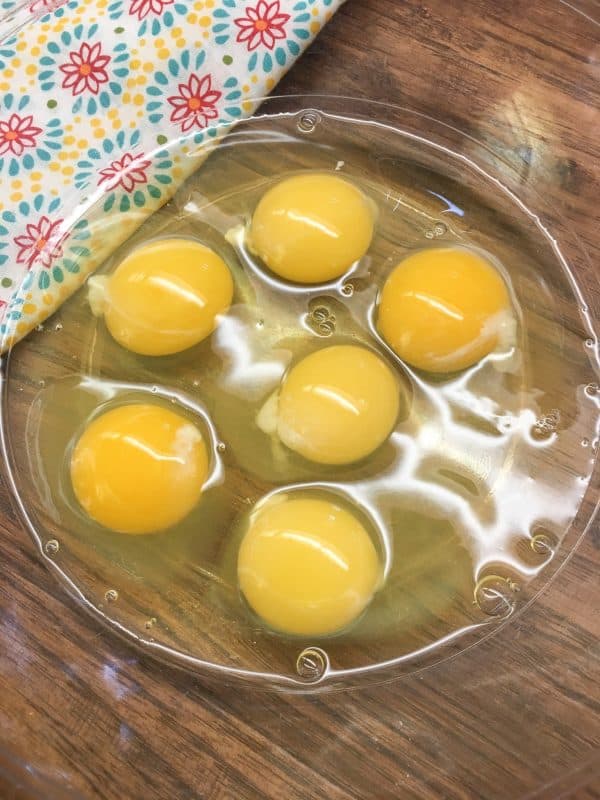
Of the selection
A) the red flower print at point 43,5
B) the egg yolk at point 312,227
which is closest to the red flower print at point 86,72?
the red flower print at point 43,5

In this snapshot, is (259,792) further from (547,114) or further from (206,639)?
(547,114)

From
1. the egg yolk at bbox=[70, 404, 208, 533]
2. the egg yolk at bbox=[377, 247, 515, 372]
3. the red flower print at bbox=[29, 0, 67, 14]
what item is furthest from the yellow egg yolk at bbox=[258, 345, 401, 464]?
the red flower print at bbox=[29, 0, 67, 14]

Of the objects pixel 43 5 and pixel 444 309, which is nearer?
pixel 444 309

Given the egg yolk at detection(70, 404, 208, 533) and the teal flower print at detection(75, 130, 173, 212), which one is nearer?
the egg yolk at detection(70, 404, 208, 533)

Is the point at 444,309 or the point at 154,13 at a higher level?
the point at 154,13

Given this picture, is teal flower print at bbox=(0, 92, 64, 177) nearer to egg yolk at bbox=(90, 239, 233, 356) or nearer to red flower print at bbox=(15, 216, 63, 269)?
red flower print at bbox=(15, 216, 63, 269)

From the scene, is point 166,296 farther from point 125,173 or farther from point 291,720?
point 291,720

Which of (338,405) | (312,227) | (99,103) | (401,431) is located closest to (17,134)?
(99,103)
